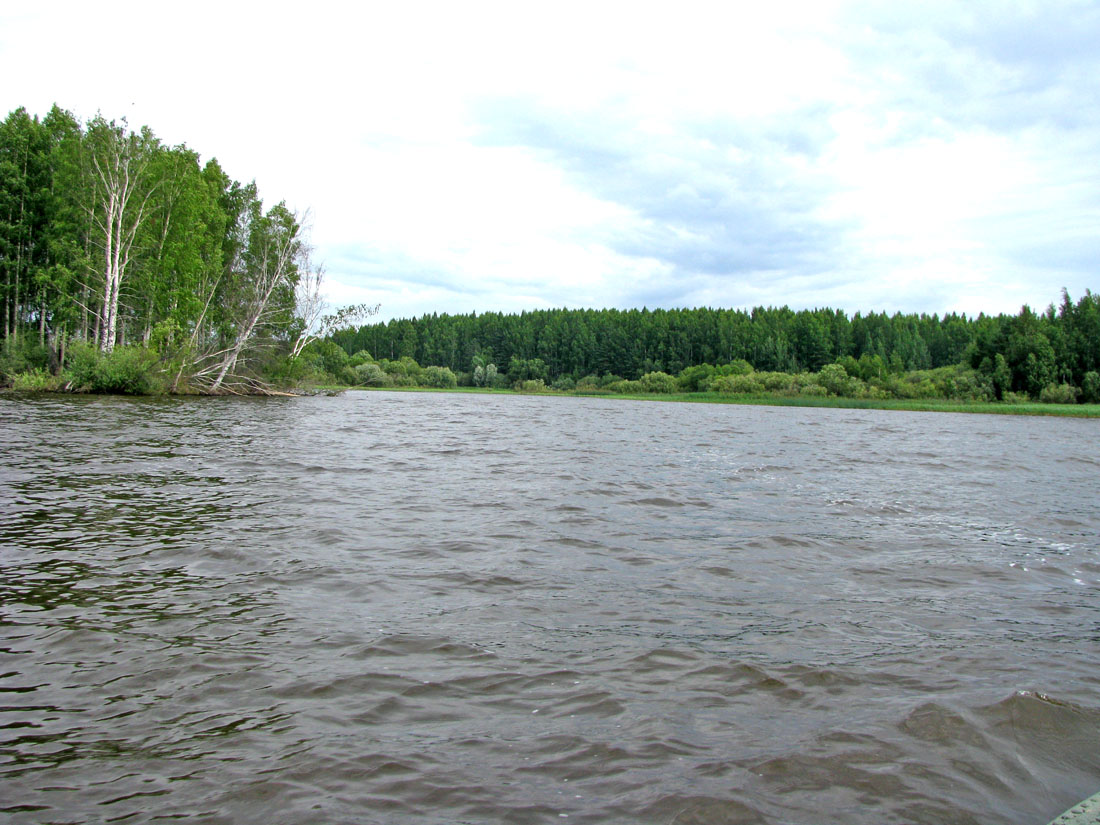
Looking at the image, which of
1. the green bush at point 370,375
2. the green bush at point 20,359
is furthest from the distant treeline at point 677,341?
the green bush at point 20,359

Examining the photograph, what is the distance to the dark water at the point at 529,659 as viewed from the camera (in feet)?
11.1

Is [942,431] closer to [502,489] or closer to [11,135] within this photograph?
[502,489]

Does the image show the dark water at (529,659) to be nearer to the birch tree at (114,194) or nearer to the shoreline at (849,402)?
the birch tree at (114,194)

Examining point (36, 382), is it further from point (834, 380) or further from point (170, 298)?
point (834, 380)

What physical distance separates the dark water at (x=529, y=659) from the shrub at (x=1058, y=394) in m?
68.2

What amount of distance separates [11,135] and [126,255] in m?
9.69

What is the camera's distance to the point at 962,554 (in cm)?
909

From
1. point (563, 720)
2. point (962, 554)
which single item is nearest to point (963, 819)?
point (563, 720)

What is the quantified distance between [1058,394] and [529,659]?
80.4 meters

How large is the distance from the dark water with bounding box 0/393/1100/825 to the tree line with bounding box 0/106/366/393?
31.1 metres

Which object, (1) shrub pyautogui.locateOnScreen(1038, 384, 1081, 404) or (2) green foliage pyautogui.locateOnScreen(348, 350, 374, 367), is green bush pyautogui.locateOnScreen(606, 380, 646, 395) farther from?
(1) shrub pyautogui.locateOnScreen(1038, 384, 1081, 404)

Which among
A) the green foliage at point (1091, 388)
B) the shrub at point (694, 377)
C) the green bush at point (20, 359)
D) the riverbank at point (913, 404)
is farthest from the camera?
the shrub at point (694, 377)

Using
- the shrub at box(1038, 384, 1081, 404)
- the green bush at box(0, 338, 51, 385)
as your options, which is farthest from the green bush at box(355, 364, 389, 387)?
the shrub at box(1038, 384, 1081, 404)

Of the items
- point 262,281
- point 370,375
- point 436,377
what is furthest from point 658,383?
point 262,281
